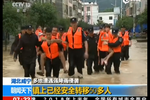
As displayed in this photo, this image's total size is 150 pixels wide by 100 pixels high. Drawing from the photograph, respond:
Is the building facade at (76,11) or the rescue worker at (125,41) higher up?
the building facade at (76,11)

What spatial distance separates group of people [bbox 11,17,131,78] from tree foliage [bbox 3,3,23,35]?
9.42m

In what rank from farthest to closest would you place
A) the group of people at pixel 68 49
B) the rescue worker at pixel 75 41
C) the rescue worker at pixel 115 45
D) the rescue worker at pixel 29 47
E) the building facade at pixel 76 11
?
the building facade at pixel 76 11 < the rescue worker at pixel 115 45 < the rescue worker at pixel 75 41 < the group of people at pixel 68 49 < the rescue worker at pixel 29 47

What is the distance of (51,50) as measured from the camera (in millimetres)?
6242

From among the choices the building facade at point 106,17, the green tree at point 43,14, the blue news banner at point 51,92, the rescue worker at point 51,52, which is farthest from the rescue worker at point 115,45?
the building facade at point 106,17

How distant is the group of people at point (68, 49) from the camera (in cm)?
617

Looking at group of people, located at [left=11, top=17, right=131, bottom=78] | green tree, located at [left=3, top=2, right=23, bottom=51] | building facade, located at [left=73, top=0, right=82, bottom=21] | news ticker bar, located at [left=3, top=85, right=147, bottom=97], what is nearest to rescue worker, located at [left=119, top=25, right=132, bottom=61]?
group of people, located at [left=11, top=17, right=131, bottom=78]

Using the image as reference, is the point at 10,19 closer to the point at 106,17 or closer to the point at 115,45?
the point at 115,45

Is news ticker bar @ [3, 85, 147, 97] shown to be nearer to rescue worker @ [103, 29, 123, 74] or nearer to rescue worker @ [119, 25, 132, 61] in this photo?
rescue worker @ [103, 29, 123, 74]

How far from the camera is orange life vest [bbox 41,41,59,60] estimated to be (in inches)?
245

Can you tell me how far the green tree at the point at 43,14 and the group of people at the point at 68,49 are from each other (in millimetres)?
15767

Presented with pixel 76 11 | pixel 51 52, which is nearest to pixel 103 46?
pixel 51 52

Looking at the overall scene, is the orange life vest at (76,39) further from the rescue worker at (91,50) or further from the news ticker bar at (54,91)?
the news ticker bar at (54,91)

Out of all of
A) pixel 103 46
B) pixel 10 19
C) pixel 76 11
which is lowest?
pixel 103 46

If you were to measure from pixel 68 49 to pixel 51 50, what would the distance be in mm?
745
